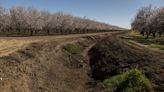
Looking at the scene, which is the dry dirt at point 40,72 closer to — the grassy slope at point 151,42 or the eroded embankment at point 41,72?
the eroded embankment at point 41,72

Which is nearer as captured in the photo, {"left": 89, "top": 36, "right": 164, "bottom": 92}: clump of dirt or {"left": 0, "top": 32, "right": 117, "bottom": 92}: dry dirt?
{"left": 0, "top": 32, "right": 117, "bottom": 92}: dry dirt

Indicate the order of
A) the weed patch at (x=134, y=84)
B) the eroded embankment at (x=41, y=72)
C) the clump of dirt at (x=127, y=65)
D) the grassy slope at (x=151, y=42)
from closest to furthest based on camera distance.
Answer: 1. the weed patch at (x=134, y=84)
2. the eroded embankment at (x=41, y=72)
3. the clump of dirt at (x=127, y=65)
4. the grassy slope at (x=151, y=42)

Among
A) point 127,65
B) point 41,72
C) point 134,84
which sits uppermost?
point 127,65

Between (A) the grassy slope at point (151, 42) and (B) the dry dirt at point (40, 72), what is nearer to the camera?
(B) the dry dirt at point (40, 72)

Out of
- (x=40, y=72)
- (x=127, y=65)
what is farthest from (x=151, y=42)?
(x=40, y=72)

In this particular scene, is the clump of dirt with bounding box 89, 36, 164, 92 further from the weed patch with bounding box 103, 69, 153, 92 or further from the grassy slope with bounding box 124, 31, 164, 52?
the grassy slope with bounding box 124, 31, 164, 52

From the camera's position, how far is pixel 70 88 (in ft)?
88.3

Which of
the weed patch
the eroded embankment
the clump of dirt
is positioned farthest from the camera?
the clump of dirt

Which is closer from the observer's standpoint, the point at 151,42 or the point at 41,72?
the point at 41,72

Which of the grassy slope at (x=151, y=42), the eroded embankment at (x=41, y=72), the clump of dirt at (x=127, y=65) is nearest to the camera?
the eroded embankment at (x=41, y=72)

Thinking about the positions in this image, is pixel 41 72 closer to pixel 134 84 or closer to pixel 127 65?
pixel 127 65

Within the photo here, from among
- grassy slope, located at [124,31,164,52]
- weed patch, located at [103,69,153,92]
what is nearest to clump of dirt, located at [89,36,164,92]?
weed patch, located at [103,69,153,92]

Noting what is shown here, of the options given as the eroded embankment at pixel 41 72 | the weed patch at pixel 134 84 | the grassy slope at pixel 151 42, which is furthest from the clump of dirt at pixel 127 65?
the grassy slope at pixel 151 42

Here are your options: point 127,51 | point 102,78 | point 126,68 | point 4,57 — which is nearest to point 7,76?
point 4,57
